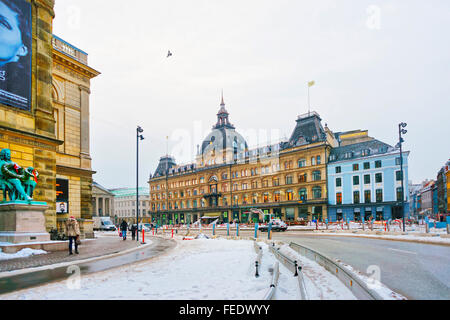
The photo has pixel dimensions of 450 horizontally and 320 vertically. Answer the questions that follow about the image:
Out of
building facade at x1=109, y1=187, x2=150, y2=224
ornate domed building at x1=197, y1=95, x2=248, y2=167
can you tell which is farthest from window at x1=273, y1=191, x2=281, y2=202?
building facade at x1=109, y1=187, x2=150, y2=224

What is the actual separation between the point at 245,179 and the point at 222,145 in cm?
1362

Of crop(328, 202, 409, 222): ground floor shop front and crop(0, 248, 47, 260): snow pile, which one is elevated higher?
crop(0, 248, 47, 260): snow pile

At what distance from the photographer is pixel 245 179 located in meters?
82.2

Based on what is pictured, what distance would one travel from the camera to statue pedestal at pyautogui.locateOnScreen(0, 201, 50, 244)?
16383 millimetres

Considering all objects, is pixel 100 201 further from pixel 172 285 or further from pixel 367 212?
pixel 172 285

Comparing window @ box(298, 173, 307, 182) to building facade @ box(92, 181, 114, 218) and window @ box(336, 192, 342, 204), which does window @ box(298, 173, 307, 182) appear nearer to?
window @ box(336, 192, 342, 204)

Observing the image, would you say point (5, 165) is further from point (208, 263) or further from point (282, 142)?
point (282, 142)

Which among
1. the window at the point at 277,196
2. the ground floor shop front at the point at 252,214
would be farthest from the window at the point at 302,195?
the window at the point at 277,196

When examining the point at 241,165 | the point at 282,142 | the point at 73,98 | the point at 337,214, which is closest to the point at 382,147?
the point at 337,214

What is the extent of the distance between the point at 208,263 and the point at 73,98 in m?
24.2

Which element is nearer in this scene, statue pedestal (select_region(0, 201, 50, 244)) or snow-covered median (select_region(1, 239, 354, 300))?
snow-covered median (select_region(1, 239, 354, 300))

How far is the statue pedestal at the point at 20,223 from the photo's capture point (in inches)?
645

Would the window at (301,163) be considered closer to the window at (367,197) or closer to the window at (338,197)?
the window at (338,197)
